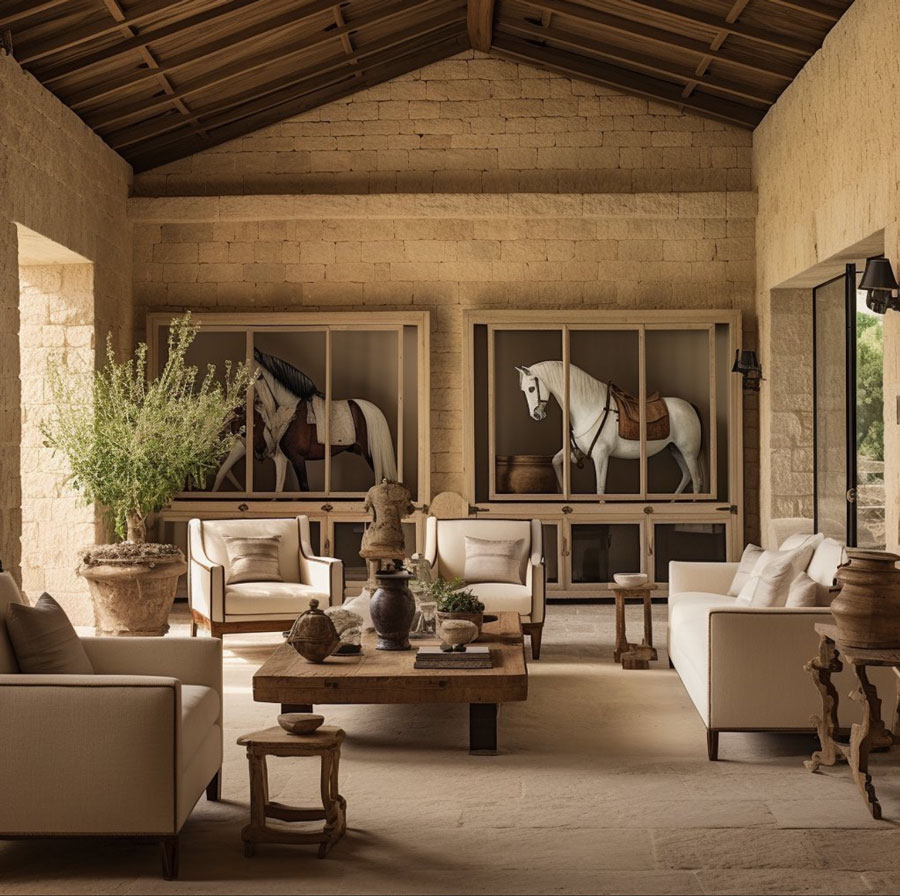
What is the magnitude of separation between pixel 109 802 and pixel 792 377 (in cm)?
732

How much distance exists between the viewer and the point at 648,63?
9.31m

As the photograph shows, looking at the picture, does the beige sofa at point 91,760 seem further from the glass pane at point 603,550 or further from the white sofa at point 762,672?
the glass pane at point 603,550

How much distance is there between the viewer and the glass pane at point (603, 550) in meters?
9.98

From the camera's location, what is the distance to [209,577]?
7.27 metres

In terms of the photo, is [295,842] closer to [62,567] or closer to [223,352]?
[62,567]

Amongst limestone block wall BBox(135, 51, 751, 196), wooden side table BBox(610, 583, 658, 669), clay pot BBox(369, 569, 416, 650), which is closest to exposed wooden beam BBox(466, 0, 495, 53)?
limestone block wall BBox(135, 51, 751, 196)

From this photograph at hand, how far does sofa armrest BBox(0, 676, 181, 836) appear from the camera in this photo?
3496mm

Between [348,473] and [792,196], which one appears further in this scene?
[348,473]

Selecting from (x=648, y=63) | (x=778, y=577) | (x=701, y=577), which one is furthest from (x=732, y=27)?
(x=778, y=577)

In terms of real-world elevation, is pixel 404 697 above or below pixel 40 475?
below

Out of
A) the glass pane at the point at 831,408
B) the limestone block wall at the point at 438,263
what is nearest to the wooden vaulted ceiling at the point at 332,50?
the limestone block wall at the point at 438,263

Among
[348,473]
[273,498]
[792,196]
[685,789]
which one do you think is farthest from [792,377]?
[685,789]

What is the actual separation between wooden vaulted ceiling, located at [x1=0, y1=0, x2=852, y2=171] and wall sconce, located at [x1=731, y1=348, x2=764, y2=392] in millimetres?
2036

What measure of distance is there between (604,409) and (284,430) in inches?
109
